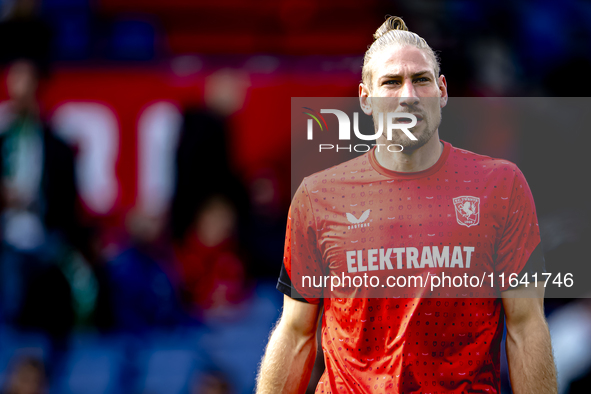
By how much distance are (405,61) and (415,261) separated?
2.83ft

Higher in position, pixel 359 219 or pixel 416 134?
pixel 416 134

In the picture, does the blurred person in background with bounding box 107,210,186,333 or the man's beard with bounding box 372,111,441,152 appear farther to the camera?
the blurred person in background with bounding box 107,210,186,333

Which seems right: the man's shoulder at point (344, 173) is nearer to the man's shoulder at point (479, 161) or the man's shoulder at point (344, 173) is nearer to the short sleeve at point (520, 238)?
the man's shoulder at point (479, 161)

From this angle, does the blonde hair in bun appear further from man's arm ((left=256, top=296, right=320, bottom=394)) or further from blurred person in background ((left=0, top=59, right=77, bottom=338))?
blurred person in background ((left=0, top=59, right=77, bottom=338))

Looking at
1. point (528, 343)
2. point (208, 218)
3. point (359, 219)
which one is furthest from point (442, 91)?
point (208, 218)

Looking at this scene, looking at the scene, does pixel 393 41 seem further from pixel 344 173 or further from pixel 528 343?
pixel 528 343

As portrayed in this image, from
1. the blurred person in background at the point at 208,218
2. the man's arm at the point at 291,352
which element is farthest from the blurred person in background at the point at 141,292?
the man's arm at the point at 291,352

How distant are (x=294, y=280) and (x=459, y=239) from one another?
30.7 inches

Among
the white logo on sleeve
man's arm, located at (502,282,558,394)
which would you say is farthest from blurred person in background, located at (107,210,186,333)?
man's arm, located at (502,282,558,394)

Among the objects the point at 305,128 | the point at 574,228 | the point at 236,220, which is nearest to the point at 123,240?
the point at 236,220

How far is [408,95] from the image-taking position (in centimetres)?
282

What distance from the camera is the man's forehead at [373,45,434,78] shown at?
285cm

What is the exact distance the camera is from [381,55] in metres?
2.92

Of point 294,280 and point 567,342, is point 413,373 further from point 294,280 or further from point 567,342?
point 567,342
